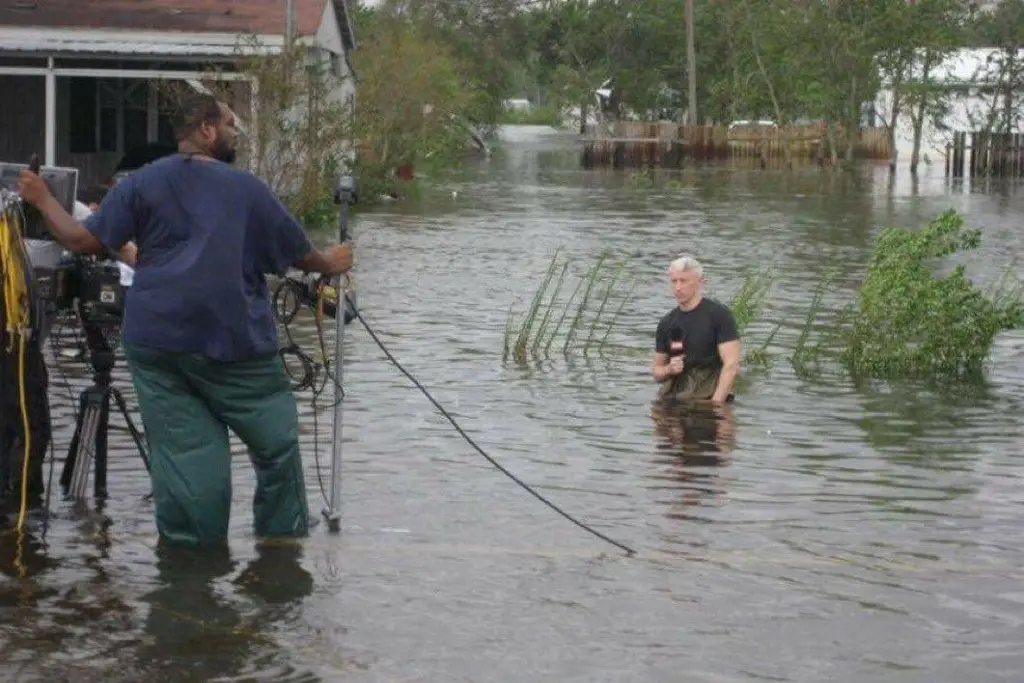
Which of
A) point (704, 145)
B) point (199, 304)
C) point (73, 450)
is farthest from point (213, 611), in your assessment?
point (704, 145)

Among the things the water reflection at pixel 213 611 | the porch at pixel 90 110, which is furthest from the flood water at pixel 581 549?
the porch at pixel 90 110

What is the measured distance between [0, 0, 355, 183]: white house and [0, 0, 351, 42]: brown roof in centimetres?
2

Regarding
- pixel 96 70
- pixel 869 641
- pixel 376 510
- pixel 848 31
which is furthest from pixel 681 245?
pixel 848 31

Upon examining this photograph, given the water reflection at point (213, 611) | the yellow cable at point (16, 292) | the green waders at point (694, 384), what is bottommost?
the water reflection at point (213, 611)

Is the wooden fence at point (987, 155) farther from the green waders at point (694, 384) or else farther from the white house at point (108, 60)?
the green waders at point (694, 384)

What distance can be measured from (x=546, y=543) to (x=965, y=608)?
1.89m

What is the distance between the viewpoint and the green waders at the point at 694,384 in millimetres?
13164

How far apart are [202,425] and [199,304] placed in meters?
0.51

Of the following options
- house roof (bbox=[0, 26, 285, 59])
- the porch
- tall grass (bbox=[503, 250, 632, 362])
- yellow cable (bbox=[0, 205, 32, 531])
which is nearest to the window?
the porch

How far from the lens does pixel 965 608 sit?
7.81 m

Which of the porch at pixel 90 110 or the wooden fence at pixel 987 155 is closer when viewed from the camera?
the porch at pixel 90 110

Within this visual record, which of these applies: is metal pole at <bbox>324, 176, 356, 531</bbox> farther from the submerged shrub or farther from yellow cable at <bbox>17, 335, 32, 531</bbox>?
the submerged shrub

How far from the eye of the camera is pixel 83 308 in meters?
8.91

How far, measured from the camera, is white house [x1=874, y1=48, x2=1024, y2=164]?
65.0m
